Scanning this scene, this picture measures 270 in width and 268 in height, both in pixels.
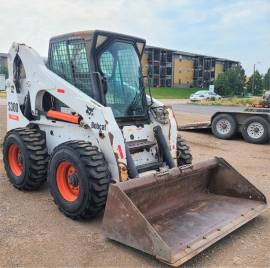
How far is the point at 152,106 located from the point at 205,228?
2291 millimetres

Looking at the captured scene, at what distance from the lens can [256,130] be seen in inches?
448

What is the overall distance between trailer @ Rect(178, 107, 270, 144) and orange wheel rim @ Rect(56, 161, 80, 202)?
7761mm

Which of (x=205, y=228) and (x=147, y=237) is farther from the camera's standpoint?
(x=205, y=228)

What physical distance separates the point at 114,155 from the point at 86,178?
1.45 ft

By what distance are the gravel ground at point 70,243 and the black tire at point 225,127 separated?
691 cm

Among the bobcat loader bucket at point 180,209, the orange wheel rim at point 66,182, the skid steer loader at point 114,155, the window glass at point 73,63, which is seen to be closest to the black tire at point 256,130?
the skid steer loader at point 114,155

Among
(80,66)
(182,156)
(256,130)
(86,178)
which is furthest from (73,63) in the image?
(256,130)

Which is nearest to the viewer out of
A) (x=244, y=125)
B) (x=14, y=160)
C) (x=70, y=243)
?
(x=70, y=243)

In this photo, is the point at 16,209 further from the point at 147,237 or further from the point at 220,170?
the point at 220,170

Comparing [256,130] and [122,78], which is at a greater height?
[122,78]

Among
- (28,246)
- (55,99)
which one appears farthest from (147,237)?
(55,99)

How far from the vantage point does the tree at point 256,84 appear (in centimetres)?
6341

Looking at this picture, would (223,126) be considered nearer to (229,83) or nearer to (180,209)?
(180,209)

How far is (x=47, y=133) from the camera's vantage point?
576cm
